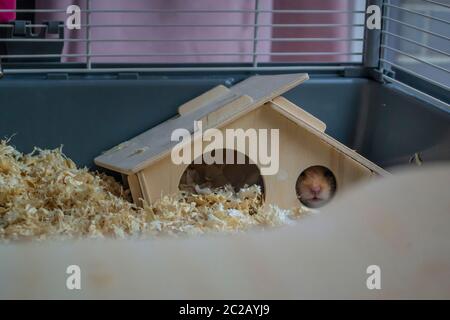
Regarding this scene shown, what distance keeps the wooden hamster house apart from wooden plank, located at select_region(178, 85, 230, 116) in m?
0.09

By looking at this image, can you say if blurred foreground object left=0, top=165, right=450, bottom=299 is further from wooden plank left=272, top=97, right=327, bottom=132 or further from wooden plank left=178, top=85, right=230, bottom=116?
wooden plank left=178, top=85, right=230, bottom=116

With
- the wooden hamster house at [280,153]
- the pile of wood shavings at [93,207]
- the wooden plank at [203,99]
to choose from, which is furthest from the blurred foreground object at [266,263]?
the wooden plank at [203,99]

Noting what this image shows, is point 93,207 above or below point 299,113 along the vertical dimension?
below

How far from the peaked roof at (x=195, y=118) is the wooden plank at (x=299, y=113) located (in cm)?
3

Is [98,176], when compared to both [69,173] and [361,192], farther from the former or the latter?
[361,192]

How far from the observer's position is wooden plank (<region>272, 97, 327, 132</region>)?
3.87 feet

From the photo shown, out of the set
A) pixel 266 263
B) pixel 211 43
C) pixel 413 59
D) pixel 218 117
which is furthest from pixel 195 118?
pixel 211 43

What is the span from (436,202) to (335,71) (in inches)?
32.1

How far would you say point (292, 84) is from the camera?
1.13m

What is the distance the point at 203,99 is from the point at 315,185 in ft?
0.83

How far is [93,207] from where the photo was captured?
1.06 metres

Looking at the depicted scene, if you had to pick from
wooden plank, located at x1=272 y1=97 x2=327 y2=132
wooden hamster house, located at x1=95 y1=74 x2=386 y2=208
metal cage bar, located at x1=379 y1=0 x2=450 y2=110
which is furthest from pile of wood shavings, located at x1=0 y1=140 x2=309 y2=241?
metal cage bar, located at x1=379 y1=0 x2=450 y2=110

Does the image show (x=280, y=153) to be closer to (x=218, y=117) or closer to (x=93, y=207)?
(x=218, y=117)

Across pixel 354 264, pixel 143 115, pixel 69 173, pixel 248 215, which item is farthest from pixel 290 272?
pixel 143 115
